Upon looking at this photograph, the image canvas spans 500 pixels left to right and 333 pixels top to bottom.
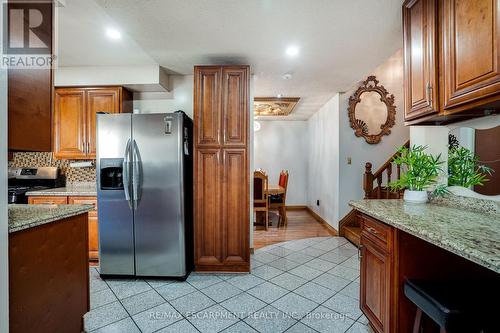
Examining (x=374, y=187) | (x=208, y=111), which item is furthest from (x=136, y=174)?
(x=374, y=187)

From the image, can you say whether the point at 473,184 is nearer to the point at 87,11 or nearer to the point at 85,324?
the point at 85,324

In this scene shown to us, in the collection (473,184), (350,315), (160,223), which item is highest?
(473,184)

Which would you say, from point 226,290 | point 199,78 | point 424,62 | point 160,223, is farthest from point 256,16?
point 226,290

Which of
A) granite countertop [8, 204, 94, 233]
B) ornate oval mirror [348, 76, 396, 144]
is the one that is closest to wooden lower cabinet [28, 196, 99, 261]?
granite countertop [8, 204, 94, 233]

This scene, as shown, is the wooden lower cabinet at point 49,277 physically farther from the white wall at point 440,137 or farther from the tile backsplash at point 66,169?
the white wall at point 440,137

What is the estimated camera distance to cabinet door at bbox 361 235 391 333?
143 cm

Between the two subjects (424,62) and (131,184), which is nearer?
(424,62)

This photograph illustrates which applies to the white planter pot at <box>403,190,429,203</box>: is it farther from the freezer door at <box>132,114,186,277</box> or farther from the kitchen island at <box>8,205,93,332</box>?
the kitchen island at <box>8,205,93,332</box>

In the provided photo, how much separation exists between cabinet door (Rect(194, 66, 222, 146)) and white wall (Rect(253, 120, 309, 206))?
12.0ft

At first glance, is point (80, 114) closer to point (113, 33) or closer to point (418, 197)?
point (113, 33)

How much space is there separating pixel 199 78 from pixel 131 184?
1324mm

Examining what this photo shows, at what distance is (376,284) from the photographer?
156 cm

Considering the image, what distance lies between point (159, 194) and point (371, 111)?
11.3 feet

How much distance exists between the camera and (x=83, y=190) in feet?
9.53
